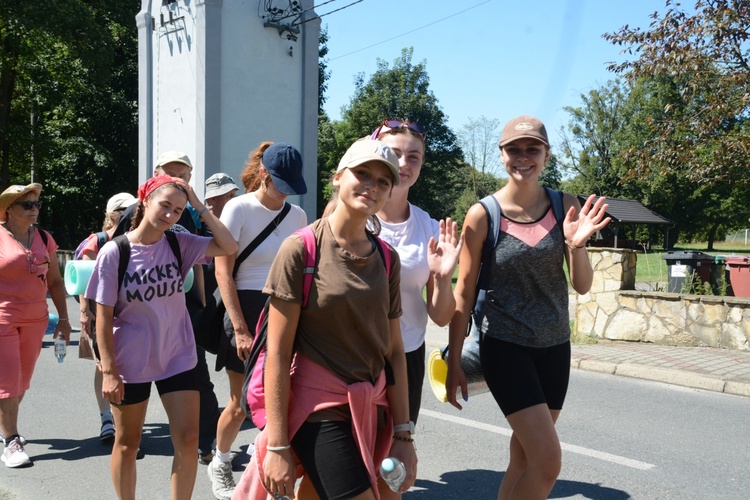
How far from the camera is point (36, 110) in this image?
28.4 metres

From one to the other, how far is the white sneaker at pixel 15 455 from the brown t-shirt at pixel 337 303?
11.9 feet

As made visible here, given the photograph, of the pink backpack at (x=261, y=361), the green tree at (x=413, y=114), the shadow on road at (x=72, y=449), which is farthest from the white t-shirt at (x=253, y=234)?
the green tree at (x=413, y=114)

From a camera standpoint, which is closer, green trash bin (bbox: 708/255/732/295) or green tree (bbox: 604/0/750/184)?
green tree (bbox: 604/0/750/184)

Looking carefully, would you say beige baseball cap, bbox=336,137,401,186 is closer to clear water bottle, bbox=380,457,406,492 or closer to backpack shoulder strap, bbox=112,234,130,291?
clear water bottle, bbox=380,457,406,492

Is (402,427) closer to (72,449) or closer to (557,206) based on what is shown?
(557,206)

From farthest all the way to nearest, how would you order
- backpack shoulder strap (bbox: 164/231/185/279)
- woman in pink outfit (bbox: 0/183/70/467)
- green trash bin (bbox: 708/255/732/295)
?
green trash bin (bbox: 708/255/732/295) < woman in pink outfit (bbox: 0/183/70/467) < backpack shoulder strap (bbox: 164/231/185/279)

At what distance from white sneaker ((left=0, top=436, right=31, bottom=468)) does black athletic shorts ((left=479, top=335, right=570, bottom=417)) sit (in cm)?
355

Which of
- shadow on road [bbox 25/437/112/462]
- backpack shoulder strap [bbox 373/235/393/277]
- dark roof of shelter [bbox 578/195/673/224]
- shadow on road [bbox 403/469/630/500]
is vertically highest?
dark roof of shelter [bbox 578/195/673/224]

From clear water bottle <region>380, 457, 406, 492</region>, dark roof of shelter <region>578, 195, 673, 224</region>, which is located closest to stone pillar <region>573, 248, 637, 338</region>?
clear water bottle <region>380, 457, 406, 492</region>

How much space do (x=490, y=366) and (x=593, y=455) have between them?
2.43 metres

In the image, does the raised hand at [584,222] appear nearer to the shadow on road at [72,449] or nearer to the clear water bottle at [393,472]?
the clear water bottle at [393,472]

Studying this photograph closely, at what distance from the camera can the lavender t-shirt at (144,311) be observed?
140 inches

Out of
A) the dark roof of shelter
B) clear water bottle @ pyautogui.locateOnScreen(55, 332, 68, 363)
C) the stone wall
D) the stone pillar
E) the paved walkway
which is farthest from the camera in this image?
the dark roof of shelter

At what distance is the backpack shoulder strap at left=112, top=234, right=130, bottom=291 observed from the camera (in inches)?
140
